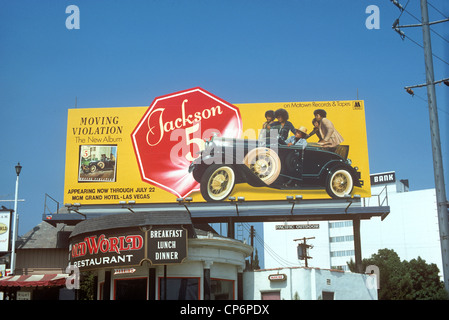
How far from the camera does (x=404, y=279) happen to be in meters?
74.2

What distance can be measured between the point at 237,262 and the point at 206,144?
47.9 ft

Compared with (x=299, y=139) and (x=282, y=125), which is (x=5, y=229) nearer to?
(x=282, y=125)

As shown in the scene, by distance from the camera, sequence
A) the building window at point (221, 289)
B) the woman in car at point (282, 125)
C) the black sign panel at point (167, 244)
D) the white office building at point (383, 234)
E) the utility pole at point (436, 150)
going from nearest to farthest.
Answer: the utility pole at point (436, 150) < the black sign panel at point (167, 244) < the building window at point (221, 289) < the woman in car at point (282, 125) < the white office building at point (383, 234)

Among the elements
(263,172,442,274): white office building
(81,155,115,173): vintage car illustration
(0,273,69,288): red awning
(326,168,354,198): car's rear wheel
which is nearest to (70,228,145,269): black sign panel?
(0,273,69,288): red awning

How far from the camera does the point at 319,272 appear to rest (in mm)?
26188

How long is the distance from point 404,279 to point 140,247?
5913 cm

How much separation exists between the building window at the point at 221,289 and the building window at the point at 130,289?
2908 mm

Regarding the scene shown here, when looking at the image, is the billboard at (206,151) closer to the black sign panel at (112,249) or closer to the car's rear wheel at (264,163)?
the car's rear wheel at (264,163)

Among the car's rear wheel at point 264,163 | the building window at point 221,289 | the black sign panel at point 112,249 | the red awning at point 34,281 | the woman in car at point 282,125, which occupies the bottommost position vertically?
the building window at point 221,289

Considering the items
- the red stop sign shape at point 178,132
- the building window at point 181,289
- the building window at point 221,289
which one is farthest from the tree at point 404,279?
the building window at point 181,289

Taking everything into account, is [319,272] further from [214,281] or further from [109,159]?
[109,159]

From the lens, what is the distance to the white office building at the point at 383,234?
12030 centimetres

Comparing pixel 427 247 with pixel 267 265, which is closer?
pixel 427 247
